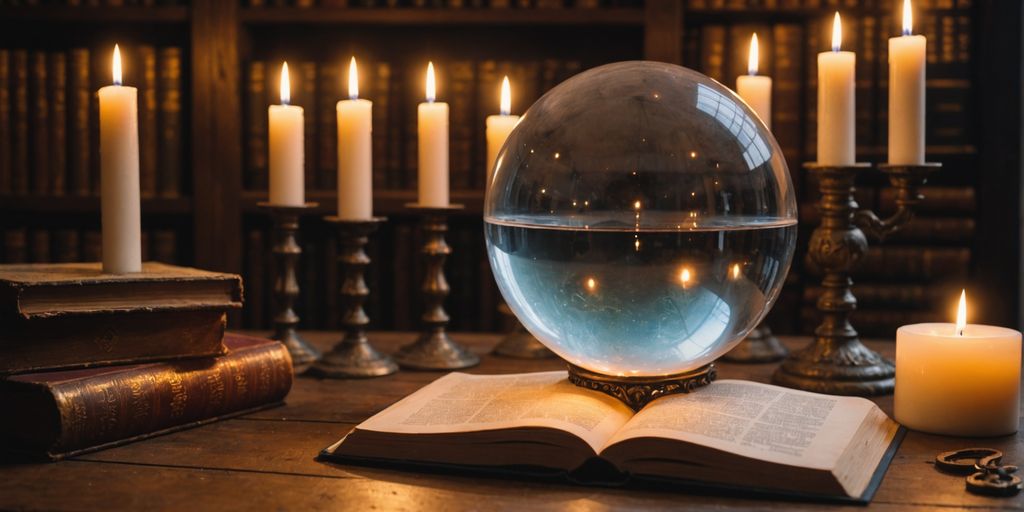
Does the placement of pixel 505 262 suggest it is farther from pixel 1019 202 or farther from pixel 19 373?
pixel 1019 202

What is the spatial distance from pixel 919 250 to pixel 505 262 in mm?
1434

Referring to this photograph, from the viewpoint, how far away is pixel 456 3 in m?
2.28

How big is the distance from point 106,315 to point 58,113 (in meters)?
1.43

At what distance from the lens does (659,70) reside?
3.51ft

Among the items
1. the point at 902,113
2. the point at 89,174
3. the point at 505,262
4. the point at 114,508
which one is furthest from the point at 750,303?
the point at 89,174

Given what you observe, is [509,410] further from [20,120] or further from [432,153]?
[20,120]

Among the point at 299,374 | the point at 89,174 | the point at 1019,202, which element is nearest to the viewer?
the point at 299,374

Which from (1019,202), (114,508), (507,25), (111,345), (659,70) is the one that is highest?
(507,25)

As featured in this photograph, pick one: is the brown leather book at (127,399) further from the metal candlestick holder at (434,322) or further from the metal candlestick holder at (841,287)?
the metal candlestick holder at (841,287)

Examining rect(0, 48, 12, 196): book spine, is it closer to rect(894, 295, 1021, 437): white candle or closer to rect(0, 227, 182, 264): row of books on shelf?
rect(0, 227, 182, 264): row of books on shelf

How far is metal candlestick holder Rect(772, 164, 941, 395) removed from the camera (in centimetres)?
125

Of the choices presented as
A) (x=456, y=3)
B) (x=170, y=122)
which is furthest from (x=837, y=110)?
(x=170, y=122)

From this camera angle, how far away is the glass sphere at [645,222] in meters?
0.98

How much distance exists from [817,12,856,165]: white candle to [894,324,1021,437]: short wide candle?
0.90 feet
